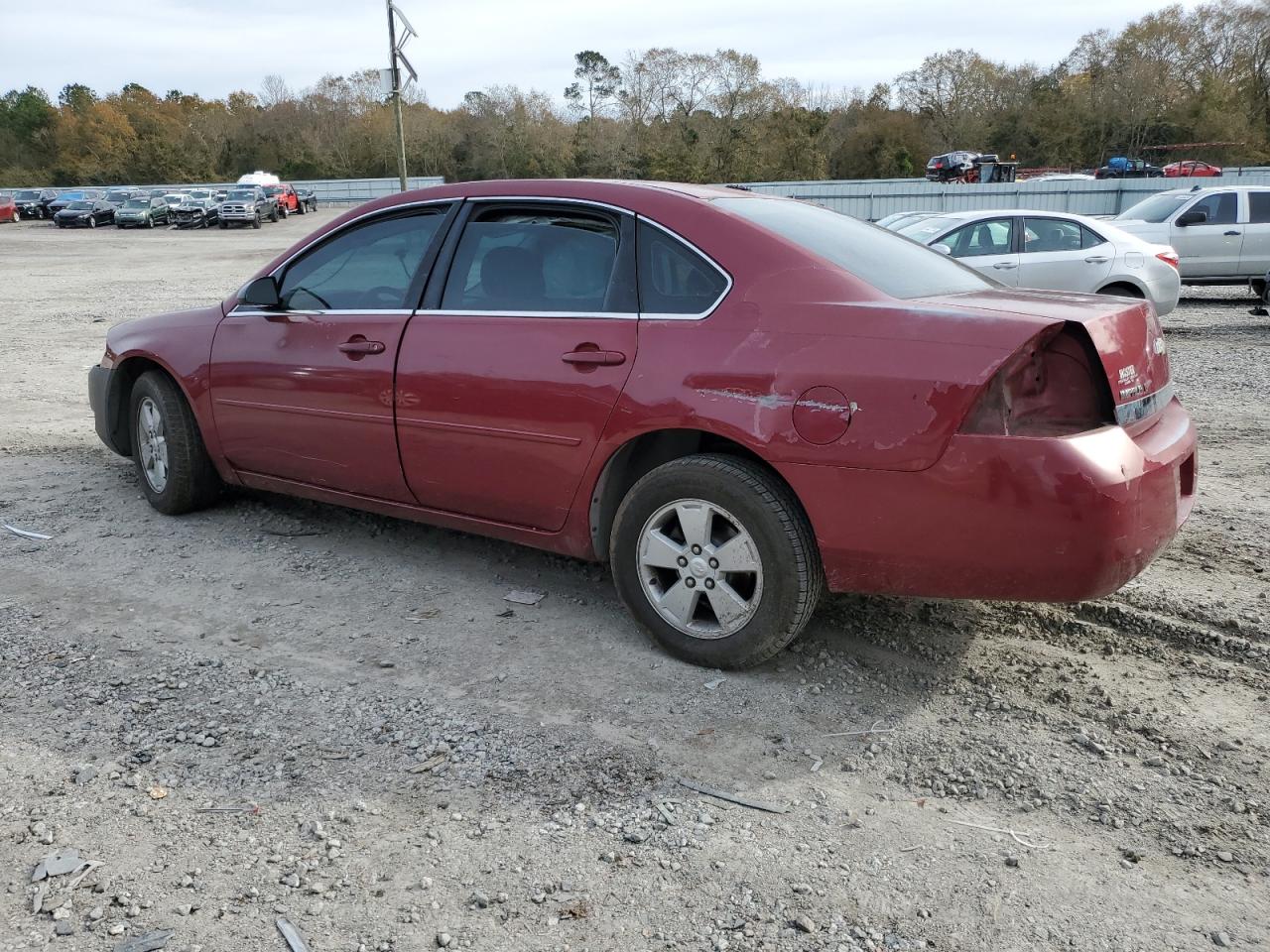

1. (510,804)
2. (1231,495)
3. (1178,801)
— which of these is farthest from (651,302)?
(1231,495)

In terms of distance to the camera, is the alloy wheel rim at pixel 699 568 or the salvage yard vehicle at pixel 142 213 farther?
the salvage yard vehicle at pixel 142 213

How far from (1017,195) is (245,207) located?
3044cm

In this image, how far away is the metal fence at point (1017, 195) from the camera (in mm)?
27703

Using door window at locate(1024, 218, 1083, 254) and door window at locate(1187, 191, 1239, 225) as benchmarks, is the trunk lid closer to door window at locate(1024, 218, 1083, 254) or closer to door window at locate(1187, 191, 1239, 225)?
door window at locate(1024, 218, 1083, 254)

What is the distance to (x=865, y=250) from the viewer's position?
3893 mm

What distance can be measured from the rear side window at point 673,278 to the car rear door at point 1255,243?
44.1 feet

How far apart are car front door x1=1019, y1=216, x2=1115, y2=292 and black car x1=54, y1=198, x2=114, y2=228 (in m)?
44.1

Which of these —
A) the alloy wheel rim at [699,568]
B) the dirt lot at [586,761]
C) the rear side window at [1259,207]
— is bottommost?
the dirt lot at [586,761]

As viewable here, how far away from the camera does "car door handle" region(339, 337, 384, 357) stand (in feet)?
14.1

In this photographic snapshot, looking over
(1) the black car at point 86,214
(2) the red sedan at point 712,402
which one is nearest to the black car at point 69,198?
(1) the black car at point 86,214

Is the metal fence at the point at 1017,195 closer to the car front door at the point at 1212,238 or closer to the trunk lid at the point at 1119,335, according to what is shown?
the car front door at the point at 1212,238

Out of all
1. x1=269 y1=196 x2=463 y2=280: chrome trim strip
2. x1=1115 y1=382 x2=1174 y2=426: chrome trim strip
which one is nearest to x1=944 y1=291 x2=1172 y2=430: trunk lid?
x1=1115 y1=382 x2=1174 y2=426: chrome trim strip

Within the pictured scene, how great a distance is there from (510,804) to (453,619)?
4.42ft

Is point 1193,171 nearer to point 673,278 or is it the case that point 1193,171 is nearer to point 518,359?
point 673,278
